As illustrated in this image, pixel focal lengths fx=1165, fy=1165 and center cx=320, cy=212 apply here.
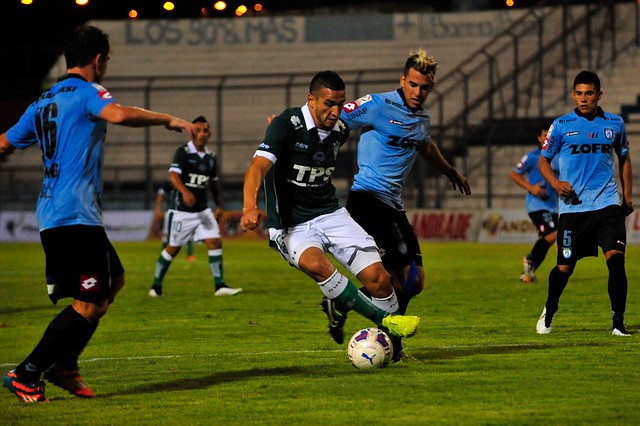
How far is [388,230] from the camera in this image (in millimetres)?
9273

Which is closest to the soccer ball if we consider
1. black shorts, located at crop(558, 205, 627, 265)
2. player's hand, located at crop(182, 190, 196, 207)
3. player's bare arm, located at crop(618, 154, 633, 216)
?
black shorts, located at crop(558, 205, 627, 265)

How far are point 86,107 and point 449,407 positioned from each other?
2.82 meters

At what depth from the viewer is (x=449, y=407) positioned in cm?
→ 677

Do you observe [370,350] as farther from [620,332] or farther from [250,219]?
[620,332]

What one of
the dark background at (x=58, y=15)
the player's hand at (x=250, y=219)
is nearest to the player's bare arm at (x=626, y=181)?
the player's hand at (x=250, y=219)

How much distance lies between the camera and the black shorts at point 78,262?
7105 mm

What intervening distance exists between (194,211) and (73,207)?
954 centimetres

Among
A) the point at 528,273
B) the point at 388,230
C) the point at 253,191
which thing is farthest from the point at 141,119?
the point at 528,273

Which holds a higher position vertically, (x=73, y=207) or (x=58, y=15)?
(x=58, y=15)

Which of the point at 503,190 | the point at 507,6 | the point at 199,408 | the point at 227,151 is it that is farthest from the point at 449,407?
the point at 507,6

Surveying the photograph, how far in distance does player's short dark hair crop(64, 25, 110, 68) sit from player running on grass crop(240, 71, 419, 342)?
1569 mm

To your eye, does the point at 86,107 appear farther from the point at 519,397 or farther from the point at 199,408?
the point at 519,397

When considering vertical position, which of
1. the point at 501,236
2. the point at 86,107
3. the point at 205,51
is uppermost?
the point at 205,51

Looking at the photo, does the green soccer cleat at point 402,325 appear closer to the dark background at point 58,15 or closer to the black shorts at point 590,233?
the black shorts at point 590,233
